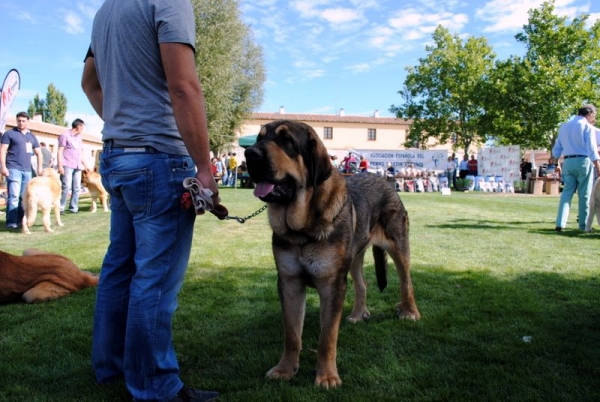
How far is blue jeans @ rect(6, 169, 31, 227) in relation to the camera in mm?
9992

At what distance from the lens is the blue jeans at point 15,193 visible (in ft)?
32.8

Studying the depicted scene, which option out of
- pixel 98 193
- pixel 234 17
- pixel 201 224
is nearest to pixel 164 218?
pixel 201 224

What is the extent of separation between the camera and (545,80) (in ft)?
128

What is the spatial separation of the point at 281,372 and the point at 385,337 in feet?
3.63

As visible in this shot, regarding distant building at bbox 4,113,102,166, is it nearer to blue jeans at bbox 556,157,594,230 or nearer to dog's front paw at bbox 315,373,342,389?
blue jeans at bbox 556,157,594,230

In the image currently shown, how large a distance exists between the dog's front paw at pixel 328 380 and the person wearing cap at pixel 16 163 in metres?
9.24

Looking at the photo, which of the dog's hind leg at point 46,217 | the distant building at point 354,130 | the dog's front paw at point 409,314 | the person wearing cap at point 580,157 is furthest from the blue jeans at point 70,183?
the distant building at point 354,130

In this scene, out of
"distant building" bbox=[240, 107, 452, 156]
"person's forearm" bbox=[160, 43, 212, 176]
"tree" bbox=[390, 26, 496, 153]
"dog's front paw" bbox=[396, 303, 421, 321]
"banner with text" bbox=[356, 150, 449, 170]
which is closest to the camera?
"person's forearm" bbox=[160, 43, 212, 176]

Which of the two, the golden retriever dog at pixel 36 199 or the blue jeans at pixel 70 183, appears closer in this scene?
the golden retriever dog at pixel 36 199

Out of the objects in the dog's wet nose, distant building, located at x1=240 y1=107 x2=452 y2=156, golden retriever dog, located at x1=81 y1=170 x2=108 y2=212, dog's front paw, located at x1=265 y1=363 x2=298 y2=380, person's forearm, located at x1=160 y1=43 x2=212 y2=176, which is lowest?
dog's front paw, located at x1=265 y1=363 x2=298 y2=380

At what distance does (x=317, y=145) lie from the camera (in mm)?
3109

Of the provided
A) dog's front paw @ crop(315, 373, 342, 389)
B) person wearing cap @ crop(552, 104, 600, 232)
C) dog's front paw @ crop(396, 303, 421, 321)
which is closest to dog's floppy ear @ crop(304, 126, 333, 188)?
dog's front paw @ crop(315, 373, 342, 389)

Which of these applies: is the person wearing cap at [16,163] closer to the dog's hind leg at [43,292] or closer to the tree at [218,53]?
the dog's hind leg at [43,292]

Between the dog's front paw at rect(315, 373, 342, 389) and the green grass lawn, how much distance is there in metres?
0.06
